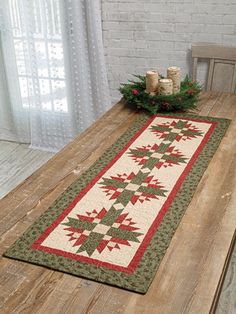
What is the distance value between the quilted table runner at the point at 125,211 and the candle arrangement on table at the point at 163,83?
0.94 feet

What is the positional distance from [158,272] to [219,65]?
1.98 meters

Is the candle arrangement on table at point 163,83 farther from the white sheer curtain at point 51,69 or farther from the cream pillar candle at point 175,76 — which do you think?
the white sheer curtain at point 51,69

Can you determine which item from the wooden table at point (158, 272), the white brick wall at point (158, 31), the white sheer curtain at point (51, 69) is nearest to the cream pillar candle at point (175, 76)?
the wooden table at point (158, 272)

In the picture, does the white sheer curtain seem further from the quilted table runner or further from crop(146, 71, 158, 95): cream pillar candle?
the quilted table runner

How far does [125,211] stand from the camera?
150 centimetres

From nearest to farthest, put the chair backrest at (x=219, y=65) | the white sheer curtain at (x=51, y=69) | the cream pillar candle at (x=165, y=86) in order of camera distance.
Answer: the cream pillar candle at (x=165, y=86), the chair backrest at (x=219, y=65), the white sheer curtain at (x=51, y=69)

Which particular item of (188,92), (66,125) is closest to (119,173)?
(188,92)

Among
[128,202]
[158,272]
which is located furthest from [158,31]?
[158,272]

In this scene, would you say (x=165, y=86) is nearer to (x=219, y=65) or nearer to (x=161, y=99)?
(x=161, y=99)

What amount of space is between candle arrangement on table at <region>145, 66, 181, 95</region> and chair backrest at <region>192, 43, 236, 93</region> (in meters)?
0.65

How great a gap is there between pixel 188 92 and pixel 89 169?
2.69 feet

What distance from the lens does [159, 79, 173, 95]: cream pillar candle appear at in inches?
90.3

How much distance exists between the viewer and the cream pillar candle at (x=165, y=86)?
2.29 m

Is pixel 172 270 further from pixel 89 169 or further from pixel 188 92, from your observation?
pixel 188 92
